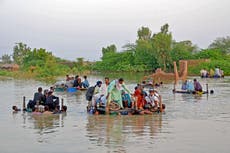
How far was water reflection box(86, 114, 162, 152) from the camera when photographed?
11672 millimetres

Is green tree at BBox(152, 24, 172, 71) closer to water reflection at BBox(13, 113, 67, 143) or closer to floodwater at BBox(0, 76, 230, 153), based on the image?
floodwater at BBox(0, 76, 230, 153)

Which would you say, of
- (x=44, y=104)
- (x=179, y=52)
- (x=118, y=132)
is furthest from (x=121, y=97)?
(x=179, y=52)

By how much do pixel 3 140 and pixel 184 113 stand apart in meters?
8.88

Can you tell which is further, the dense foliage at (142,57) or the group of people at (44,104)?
the dense foliage at (142,57)

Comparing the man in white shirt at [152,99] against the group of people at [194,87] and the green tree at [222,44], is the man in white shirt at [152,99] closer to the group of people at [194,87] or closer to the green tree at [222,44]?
the group of people at [194,87]

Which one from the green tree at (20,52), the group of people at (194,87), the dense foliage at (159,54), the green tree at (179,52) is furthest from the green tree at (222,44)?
the group of people at (194,87)

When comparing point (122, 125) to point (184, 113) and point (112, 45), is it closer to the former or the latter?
point (184, 113)

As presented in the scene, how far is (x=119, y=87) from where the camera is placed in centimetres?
1719

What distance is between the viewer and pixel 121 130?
13.9 metres

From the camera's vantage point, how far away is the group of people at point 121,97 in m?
17.1

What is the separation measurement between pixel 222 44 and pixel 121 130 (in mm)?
78419

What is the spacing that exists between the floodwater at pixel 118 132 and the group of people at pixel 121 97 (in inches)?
22.9

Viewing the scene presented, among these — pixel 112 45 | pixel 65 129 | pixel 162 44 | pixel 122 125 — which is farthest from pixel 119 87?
pixel 112 45

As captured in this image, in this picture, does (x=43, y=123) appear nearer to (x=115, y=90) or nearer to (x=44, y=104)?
(x=44, y=104)
